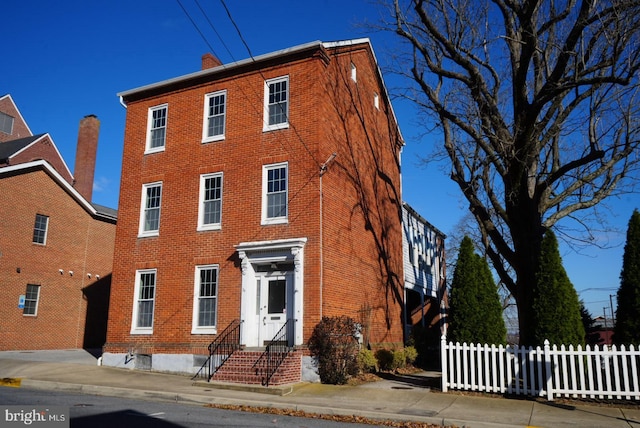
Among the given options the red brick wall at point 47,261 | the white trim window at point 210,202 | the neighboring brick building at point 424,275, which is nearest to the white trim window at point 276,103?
the white trim window at point 210,202

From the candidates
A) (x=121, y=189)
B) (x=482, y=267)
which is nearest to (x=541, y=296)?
(x=482, y=267)

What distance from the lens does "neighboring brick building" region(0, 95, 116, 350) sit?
2156 centimetres

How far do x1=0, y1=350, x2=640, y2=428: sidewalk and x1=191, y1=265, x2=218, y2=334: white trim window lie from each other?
177 cm

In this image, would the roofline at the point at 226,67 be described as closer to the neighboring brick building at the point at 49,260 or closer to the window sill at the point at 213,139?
the window sill at the point at 213,139

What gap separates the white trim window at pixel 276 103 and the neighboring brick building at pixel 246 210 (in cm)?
5

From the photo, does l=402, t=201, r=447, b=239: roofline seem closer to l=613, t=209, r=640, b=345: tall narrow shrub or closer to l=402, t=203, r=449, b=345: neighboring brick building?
l=402, t=203, r=449, b=345: neighboring brick building

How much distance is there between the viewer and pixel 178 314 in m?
16.7

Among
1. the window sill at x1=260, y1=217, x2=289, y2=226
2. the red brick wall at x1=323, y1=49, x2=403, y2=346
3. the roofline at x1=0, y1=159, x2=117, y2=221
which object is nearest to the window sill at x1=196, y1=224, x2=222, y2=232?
the window sill at x1=260, y1=217, x2=289, y2=226

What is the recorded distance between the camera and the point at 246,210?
53.8ft

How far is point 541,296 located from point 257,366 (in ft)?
25.2

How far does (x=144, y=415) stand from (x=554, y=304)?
971cm

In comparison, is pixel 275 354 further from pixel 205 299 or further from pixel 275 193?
pixel 275 193

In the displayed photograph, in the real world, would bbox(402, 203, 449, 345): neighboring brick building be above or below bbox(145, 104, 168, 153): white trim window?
below

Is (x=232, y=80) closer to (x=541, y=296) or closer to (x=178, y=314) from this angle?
(x=178, y=314)
